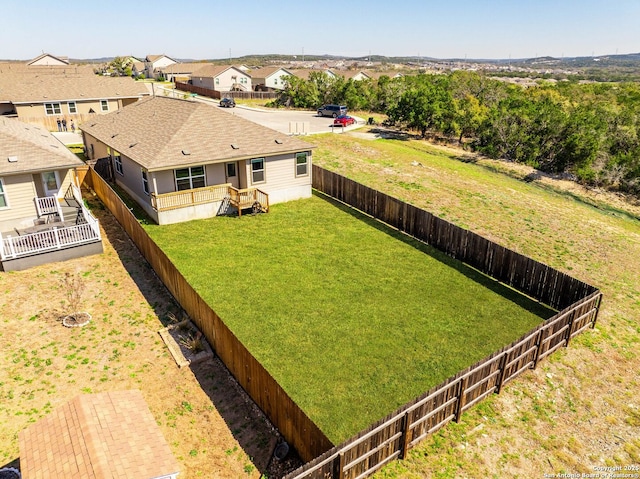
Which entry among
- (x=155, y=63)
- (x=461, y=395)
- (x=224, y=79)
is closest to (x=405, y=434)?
(x=461, y=395)

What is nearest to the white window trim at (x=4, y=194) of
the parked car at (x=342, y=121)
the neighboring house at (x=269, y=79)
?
the parked car at (x=342, y=121)

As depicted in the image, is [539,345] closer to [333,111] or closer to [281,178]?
[281,178]

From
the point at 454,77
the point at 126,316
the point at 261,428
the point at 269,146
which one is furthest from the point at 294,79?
the point at 261,428

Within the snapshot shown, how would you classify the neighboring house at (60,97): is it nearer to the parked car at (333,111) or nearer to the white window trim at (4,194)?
the parked car at (333,111)

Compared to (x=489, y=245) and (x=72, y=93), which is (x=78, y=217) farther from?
(x=72, y=93)

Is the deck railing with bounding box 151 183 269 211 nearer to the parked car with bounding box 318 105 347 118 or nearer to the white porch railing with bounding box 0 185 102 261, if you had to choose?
the white porch railing with bounding box 0 185 102 261
